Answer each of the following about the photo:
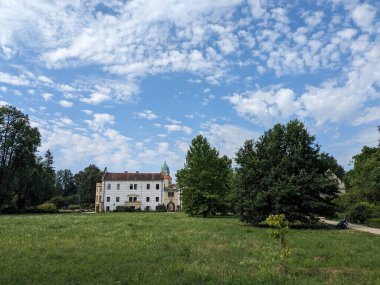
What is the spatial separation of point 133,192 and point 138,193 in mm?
1360

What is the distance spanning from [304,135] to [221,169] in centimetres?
2619

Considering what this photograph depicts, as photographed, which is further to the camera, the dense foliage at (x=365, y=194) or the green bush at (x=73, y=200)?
the green bush at (x=73, y=200)

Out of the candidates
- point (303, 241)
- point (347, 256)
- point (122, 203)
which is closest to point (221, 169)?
point (303, 241)

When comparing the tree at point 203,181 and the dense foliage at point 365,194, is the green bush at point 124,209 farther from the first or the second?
the dense foliage at point 365,194

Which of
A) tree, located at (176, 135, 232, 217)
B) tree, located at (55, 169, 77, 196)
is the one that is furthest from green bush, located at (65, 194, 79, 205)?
tree, located at (176, 135, 232, 217)

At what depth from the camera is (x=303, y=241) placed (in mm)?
18812

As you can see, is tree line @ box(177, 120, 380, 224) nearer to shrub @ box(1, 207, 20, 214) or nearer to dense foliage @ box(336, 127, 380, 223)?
dense foliage @ box(336, 127, 380, 223)

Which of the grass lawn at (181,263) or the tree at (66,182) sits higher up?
the tree at (66,182)

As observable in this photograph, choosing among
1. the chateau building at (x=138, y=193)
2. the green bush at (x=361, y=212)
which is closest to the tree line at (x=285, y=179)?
the green bush at (x=361, y=212)

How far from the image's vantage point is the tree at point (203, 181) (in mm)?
51438

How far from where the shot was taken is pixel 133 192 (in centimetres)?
10375

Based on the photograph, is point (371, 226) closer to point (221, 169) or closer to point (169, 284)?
point (221, 169)

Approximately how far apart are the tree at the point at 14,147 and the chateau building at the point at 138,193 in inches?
1306

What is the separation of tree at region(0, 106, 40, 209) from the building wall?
33.2 m
